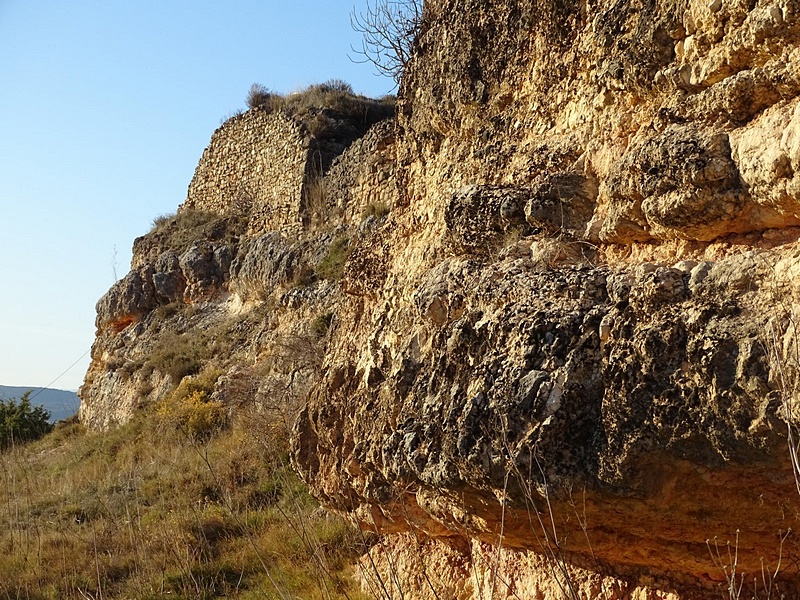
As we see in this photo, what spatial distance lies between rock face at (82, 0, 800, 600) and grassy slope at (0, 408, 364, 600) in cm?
72

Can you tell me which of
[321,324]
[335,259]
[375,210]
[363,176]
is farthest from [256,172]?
[321,324]

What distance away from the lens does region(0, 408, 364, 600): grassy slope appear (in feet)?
18.6

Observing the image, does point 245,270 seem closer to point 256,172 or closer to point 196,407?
point 256,172

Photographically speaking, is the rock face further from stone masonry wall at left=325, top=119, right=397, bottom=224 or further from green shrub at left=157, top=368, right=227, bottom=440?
stone masonry wall at left=325, top=119, right=397, bottom=224

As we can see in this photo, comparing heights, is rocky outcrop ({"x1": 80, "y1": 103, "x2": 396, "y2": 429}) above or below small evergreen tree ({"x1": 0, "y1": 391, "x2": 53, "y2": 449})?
above

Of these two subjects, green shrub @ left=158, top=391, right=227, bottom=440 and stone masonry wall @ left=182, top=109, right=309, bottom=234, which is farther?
stone masonry wall @ left=182, top=109, right=309, bottom=234

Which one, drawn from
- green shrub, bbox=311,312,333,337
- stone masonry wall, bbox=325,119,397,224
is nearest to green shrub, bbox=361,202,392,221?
stone masonry wall, bbox=325,119,397,224

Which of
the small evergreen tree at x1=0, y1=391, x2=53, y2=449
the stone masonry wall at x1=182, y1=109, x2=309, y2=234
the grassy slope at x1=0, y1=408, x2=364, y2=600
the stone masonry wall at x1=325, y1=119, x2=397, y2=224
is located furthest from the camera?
the small evergreen tree at x1=0, y1=391, x2=53, y2=449

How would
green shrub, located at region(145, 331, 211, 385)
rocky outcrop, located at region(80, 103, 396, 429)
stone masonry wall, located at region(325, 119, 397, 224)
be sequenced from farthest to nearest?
green shrub, located at region(145, 331, 211, 385)
stone masonry wall, located at region(325, 119, 397, 224)
rocky outcrop, located at region(80, 103, 396, 429)

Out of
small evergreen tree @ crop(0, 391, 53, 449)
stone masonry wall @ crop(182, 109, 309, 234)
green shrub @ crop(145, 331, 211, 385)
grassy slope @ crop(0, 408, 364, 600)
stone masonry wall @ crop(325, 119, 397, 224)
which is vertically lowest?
grassy slope @ crop(0, 408, 364, 600)

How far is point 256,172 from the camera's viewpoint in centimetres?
1702

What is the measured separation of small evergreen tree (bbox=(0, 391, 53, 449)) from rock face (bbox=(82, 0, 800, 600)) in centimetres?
1388

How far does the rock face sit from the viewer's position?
262cm

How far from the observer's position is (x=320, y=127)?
623 inches
